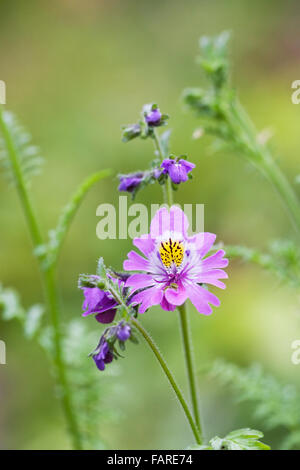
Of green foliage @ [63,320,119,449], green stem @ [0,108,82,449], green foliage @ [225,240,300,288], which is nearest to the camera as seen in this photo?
green foliage @ [225,240,300,288]

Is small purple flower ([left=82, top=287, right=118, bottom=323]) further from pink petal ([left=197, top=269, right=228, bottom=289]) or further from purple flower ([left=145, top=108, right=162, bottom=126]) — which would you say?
purple flower ([left=145, top=108, right=162, bottom=126])

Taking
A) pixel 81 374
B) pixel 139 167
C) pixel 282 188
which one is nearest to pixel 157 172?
pixel 282 188

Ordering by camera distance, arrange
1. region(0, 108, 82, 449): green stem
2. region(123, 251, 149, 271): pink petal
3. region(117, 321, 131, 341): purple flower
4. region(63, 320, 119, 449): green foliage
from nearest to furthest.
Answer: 1. region(117, 321, 131, 341): purple flower
2. region(123, 251, 149, 271): pink petal
3. region(0, 108, 82, 449): green stem
4. region(63, 320, 119, 449): green foliage

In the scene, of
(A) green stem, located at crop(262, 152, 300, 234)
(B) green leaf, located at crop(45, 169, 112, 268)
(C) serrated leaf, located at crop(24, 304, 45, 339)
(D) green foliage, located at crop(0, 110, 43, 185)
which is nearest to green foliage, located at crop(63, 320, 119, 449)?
(C) serrated leaf, located at crop(24, 304, 45, 339)

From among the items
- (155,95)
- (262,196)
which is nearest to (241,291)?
(262,196)

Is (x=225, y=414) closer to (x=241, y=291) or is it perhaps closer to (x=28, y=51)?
(x=241, y=291)

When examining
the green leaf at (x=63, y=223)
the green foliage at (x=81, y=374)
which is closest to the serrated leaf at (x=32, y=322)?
the green foliage at (x=81, y=374)

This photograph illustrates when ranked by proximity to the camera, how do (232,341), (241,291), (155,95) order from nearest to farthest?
(232,341)
(241,291)
(155,95)
